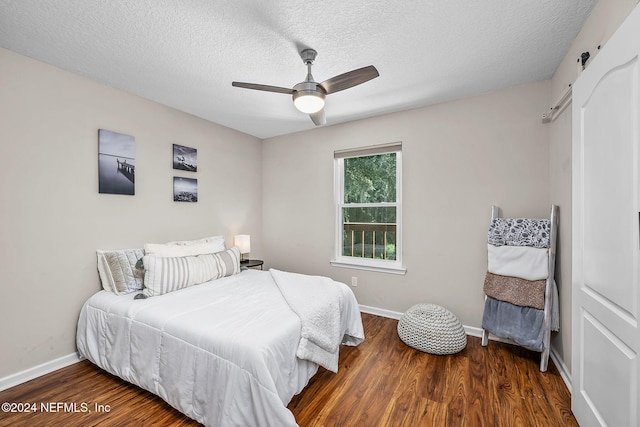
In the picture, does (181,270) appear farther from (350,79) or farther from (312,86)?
(350,79)

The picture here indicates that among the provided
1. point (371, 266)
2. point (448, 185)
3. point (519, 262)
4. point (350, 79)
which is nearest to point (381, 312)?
point (371, 266)

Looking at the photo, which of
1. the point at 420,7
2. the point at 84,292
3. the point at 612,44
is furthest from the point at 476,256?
the point at 84,292

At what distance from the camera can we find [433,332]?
2477 millimetres

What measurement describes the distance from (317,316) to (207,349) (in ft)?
2.45

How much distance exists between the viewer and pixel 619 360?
1214 millimetres

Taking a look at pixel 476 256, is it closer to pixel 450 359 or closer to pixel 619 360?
pixel 450 359

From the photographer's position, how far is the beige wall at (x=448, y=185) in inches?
102

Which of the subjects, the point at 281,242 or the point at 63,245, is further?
the point at 281,242

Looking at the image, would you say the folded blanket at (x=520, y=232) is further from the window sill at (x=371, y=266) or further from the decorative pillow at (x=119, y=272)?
the decorative pillow at (x=119, y=272)

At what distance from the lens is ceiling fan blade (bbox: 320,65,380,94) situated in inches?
67.7

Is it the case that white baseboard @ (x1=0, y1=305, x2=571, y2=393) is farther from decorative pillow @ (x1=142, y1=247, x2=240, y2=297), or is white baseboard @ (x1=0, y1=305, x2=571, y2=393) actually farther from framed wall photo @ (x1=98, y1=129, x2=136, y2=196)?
framed wall photo @ (x1=98, y1=129, x2=136, y2=196)

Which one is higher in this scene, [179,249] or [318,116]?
[318,116]

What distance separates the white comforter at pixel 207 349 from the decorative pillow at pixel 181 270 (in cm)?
11

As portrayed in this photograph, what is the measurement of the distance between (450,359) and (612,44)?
237 cm
